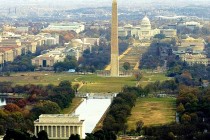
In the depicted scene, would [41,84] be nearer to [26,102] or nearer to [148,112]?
[26,102]

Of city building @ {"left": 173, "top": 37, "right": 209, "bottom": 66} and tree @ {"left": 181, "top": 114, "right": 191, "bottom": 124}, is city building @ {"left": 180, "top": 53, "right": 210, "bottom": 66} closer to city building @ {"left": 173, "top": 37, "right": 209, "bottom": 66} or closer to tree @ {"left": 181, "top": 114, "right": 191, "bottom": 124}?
city building @ {"left": 173, "top": 37, "right": 209, "bottom": 66}

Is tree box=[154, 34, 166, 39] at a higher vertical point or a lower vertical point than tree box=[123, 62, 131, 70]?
lower

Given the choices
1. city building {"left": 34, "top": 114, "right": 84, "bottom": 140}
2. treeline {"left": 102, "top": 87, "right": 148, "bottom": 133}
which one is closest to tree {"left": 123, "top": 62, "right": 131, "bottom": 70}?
treeline {"left": 102, "top": 87, "right": 148, "bottom": 133}

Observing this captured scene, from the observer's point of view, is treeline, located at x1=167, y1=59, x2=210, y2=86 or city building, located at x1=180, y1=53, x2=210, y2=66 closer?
treeline, located at x1=167, y1=59, x2=210, y2=86

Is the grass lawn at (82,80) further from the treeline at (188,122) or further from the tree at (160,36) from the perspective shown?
the tree at (160,36)

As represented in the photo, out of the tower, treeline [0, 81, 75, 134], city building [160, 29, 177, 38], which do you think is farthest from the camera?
city building [160, 29, 177, 38]

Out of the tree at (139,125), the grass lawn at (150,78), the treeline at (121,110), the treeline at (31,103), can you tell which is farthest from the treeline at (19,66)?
the tree at (139,125)

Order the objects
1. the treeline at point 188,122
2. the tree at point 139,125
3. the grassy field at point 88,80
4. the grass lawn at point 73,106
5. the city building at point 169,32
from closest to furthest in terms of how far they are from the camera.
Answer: the treeline at point 188,122, the tree at point 139,125, the grass lawn at point 73,106, the grassy field at point 88,80, the city building at point 169,32
